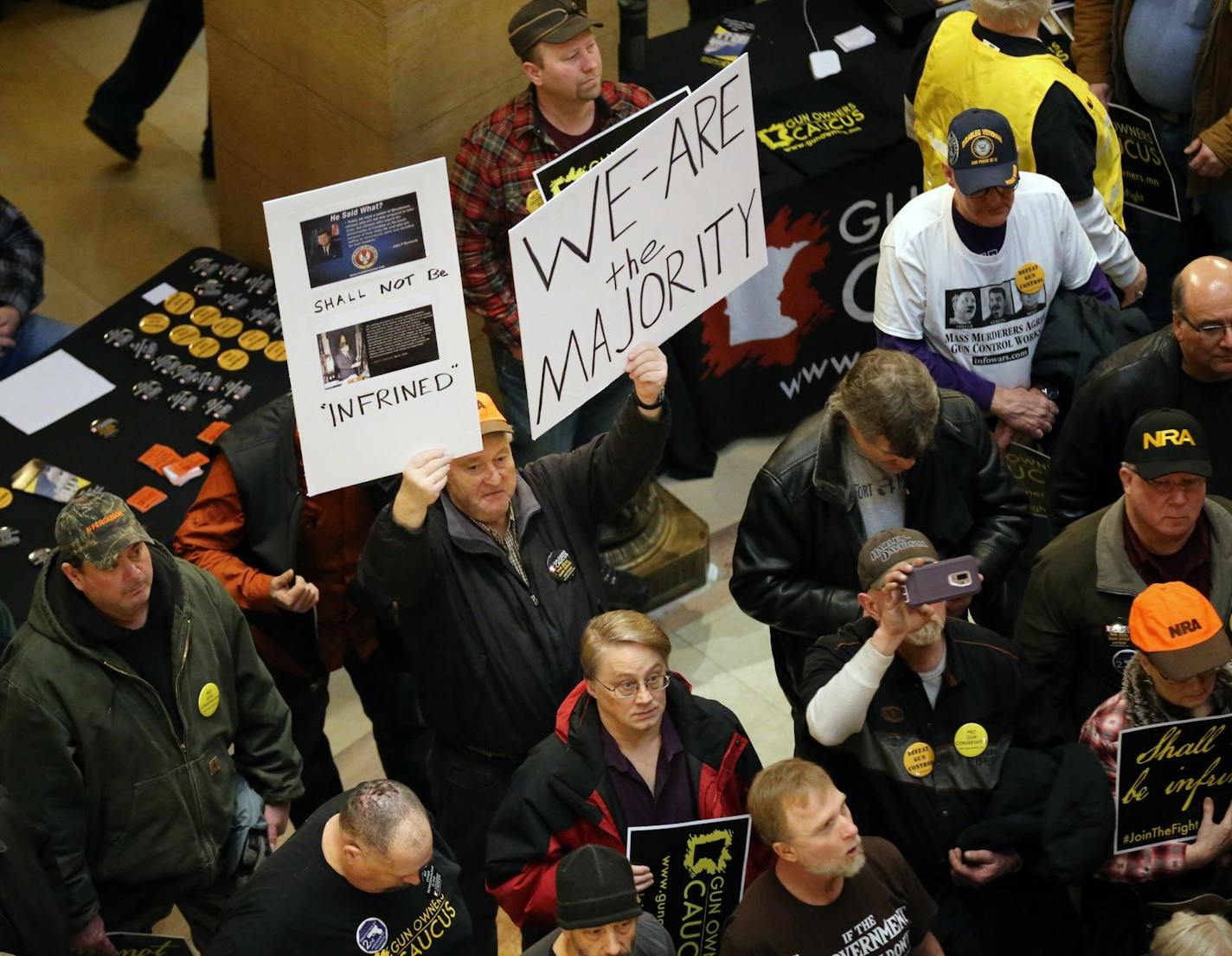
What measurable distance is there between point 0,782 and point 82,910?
14.6 inches

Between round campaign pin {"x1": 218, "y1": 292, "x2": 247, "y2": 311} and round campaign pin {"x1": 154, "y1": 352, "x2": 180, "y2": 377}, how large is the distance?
1.12 feet

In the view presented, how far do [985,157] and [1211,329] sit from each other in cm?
79

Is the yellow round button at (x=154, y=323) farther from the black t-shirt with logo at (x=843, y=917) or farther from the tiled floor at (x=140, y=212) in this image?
the black t-shirt with logo at (x=843, y=917)

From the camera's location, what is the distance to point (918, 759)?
13.8ft

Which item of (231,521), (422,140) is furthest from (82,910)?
(422,140)

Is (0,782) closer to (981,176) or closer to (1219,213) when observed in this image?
(981,176)

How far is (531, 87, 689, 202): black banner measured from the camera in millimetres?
4461

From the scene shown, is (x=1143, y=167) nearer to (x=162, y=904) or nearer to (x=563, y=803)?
(x=563, y=803)

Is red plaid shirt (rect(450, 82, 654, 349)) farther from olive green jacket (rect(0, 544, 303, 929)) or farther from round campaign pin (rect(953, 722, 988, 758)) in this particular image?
round campaign pin (rect(953, 722, 988, 758))

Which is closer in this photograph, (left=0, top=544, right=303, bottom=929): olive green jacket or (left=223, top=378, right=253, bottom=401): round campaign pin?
(left=0, top=544, right=303, bottom=929): olive green jacket

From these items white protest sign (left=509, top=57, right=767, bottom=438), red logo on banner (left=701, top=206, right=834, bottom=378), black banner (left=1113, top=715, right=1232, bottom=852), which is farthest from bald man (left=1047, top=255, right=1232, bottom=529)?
A: red logo on banner (left=701, top=206, right=834, bottom=378)

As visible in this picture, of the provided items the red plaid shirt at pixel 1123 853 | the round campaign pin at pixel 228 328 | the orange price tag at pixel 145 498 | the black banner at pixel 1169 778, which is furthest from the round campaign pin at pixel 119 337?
the black banner at pixel 1169 778

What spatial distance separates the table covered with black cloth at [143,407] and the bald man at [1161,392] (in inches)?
102

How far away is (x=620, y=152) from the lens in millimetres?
4133
